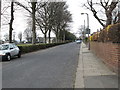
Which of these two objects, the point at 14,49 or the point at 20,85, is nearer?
the point at 20,85

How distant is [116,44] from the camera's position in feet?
27.1

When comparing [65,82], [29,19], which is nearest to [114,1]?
[65,82]

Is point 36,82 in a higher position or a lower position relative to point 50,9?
lower

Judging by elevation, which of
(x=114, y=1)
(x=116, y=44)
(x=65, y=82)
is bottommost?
(x=65, y=82)

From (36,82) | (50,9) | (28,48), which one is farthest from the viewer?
(50,9)

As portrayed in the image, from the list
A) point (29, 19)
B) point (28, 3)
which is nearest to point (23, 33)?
point (29, 19)

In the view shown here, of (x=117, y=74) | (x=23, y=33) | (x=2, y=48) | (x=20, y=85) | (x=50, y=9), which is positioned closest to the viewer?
(x=20, y=85)

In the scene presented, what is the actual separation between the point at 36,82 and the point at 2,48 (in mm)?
10441

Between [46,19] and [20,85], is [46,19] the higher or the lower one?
the higher one

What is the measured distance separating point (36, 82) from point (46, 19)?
115 feet

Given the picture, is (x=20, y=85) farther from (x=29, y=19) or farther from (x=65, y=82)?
(x=29, y=19)

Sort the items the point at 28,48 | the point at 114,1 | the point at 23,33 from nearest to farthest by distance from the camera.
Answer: the point at 114,1 < the point at 28,48 < the point at 23,33

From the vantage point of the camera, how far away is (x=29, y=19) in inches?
1662

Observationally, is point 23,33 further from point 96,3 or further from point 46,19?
point 96,3
